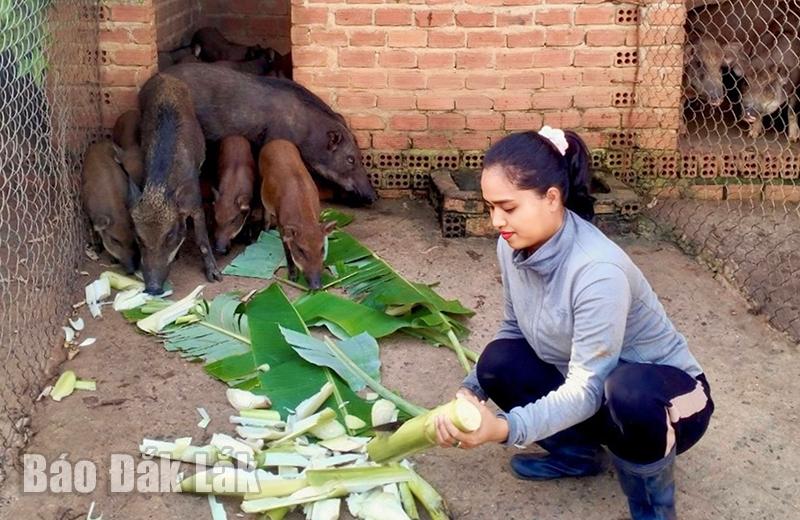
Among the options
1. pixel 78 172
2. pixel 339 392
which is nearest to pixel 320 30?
pixel 78 172

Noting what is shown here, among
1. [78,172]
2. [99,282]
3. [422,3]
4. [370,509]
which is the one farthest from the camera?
[422,3]

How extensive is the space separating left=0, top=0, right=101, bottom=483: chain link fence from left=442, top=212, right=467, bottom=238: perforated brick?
215 cm

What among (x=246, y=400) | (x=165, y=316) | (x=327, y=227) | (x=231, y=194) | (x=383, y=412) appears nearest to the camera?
(x=383, y=412)

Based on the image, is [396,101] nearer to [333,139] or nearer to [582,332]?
[333,139]

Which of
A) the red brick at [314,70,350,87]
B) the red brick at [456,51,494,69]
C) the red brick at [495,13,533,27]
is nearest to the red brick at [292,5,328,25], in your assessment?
the red brick at [314,70,350,87]

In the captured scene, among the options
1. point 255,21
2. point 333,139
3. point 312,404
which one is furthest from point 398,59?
point 312,404

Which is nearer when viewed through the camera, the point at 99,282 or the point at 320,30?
the point at 99,282

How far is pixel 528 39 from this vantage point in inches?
279

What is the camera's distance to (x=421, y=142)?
24.1 ft

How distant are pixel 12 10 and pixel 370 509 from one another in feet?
10.3

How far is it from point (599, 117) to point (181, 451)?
4.15 metres

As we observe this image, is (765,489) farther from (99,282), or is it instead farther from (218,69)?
(218,69)

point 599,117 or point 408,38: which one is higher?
point 408,38

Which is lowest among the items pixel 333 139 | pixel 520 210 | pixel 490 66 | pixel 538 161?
pixel 333 139
